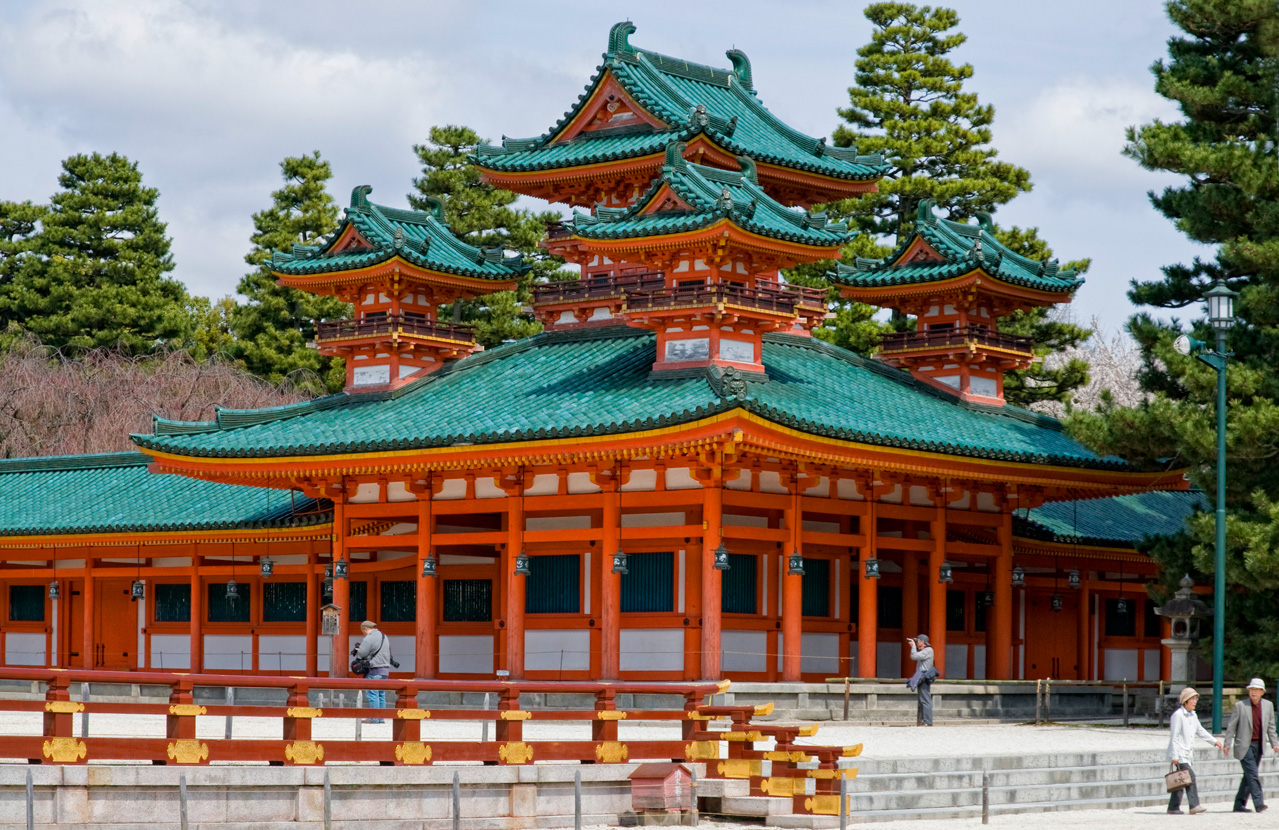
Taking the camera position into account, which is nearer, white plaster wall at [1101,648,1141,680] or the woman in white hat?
the woman in white hat

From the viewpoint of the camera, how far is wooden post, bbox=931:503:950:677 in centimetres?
3262

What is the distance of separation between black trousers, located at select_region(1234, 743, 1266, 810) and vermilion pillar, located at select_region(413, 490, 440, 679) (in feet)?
48.3

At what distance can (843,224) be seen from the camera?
3231cm

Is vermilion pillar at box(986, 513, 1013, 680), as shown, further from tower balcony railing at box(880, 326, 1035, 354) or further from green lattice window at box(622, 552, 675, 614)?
green lattice window at box(622, 552, 675, 614)

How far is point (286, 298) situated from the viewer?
6512cm

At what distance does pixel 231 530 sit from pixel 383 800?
17760mm

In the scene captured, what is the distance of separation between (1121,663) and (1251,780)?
18.0 meters

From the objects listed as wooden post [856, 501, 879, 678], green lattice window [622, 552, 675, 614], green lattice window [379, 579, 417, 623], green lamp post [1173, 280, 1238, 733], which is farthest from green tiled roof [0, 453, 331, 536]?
green lamp post [1173, 280, 1238, 733]

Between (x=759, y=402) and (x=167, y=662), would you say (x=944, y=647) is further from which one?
(x=167, y=662)

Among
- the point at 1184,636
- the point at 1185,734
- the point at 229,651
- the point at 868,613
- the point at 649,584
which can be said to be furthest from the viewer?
the point at 229,651

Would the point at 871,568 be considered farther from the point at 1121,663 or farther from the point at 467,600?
the point at 1121,663

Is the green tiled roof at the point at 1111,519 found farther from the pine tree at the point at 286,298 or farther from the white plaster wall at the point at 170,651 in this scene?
the pine tree at the point at 286,298

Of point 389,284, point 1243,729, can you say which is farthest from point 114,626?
point 1243,729

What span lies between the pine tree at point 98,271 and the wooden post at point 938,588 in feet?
129
